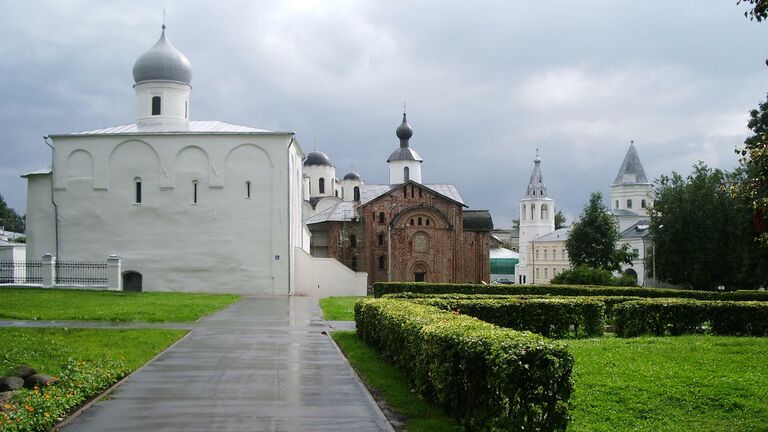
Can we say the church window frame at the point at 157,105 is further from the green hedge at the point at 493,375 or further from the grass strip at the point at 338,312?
the green hedge at the point at 493,375

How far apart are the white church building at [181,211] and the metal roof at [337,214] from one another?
15221 millimetres

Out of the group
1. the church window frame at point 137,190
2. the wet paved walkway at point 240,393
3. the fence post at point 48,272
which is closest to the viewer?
the wet paved walkway at point 240,393

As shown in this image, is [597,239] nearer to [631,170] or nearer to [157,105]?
[157,105]

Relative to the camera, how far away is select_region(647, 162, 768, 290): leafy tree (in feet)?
151

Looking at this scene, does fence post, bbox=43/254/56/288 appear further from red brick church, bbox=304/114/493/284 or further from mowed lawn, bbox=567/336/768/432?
mowed lawn, bbox=567/336/768/432

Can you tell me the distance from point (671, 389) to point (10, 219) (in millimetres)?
109320

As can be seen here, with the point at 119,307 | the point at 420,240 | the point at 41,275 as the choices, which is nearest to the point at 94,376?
the point at 119,307

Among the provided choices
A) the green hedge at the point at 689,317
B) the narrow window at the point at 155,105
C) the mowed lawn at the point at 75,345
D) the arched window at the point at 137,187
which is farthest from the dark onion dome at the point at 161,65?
the green hedge at the point at 689,317

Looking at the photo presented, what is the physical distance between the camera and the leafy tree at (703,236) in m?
46.0

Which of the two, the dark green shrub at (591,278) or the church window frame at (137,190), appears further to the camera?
the dark green shrub at (591,278)

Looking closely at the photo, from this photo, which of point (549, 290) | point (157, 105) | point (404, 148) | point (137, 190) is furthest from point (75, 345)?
point (404, 148)

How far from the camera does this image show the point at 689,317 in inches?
675

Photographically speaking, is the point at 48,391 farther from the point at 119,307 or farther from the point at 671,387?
the point at 119,307

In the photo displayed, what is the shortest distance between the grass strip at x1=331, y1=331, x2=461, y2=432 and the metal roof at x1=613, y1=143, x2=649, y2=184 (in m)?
100
